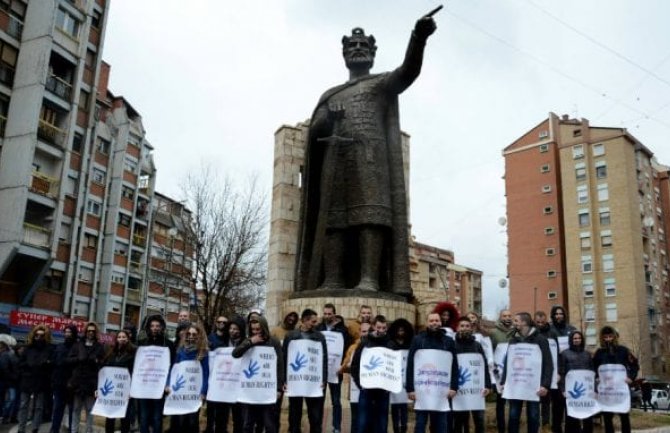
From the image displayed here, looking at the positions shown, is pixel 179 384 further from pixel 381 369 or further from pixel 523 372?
pixel 523 372

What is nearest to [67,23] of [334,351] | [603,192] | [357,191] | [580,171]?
[357,191]

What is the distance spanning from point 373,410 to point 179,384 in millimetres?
2799

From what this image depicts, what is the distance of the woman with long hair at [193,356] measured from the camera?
30.0 ft

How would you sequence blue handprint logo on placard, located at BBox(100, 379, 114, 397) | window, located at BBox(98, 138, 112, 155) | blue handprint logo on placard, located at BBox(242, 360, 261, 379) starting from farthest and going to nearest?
window, located at BBox(98, 138, 112, 155), blue handprint logo on placard, located at BBox(100, 379, 114, 397), blue handprint logo on placard, located at BBox(242, 360, 261, 379)

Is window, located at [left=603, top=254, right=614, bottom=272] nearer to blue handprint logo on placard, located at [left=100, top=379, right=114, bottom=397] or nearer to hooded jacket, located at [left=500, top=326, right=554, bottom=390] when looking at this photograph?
hooded jacket, located at [left=500, top=326, right=554, bottom=390]

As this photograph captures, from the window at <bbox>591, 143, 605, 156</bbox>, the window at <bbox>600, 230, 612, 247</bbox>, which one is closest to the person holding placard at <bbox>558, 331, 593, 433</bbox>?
the window at <bbox>600, 230, 612, 247</bbox>

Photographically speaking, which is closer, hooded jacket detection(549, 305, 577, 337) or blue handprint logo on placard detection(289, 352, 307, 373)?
blue handprint logo on placard detection(289, 352, 307, 373)

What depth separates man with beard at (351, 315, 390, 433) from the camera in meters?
8.48

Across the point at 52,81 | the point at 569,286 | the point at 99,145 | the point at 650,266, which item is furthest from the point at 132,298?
→ the point at 650,266

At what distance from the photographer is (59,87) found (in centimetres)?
3625

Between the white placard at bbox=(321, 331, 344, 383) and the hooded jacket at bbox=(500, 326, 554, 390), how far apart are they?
2537 millimetres

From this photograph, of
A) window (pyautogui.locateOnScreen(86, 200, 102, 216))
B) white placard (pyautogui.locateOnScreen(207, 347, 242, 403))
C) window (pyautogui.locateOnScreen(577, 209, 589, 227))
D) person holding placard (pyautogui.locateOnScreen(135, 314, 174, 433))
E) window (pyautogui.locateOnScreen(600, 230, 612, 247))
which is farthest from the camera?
window (pyautogui.locateOnScreen(577, 209, 589, 227))

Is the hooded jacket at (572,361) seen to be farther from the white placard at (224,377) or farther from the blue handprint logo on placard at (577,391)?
the white placard at (224,377)

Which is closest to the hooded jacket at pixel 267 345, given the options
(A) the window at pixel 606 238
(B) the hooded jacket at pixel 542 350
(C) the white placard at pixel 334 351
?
(C) the white placard at pixel 334 351
